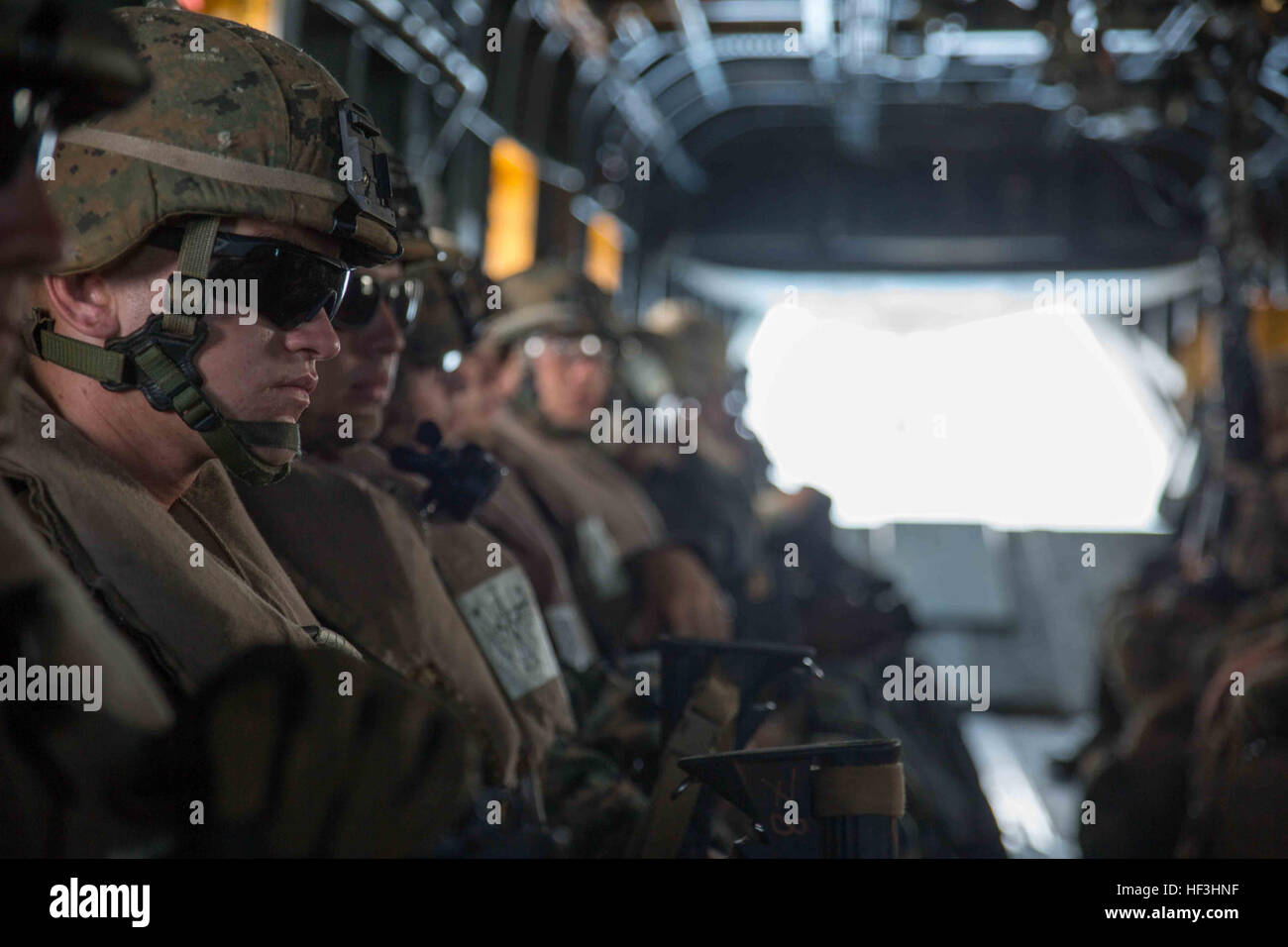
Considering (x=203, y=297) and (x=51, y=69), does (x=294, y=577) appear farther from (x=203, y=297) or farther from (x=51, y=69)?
(x=51, y=69)

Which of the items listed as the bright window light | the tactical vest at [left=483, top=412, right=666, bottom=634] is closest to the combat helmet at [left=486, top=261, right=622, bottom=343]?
the tactical vest at [left=483, top=412, right=666, bottom=634]

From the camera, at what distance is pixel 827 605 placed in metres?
3.75

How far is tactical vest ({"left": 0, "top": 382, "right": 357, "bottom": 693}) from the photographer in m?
1.03

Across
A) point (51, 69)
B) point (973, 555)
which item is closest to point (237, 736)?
point (51, 69)

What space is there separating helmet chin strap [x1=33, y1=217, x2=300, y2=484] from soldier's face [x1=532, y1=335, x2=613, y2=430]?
2.25m

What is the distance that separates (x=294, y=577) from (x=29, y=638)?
73cm

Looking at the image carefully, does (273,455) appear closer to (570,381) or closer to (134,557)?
(134,557)

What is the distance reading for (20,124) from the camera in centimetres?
75
